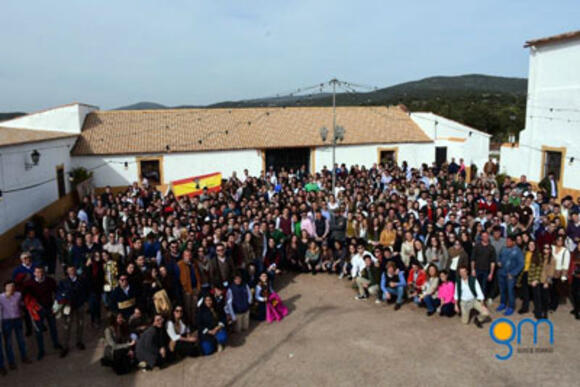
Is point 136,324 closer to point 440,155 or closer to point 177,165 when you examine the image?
point 177,165

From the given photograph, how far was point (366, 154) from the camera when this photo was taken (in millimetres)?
23938

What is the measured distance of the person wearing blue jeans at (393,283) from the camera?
28.7 feet

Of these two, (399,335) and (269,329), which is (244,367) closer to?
→ (269,329)

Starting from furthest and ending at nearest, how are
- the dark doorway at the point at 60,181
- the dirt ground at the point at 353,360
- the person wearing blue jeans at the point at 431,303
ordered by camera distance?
the dark doorway at the point at 60,181 → the person wearing blue jeans at the point at 431,303 → the dirt ground at the point at 353,360

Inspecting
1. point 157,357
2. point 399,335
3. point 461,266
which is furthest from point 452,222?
point 157,357

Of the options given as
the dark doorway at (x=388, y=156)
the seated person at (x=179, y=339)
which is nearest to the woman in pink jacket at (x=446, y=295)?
the seated person at (x=179, y=339)

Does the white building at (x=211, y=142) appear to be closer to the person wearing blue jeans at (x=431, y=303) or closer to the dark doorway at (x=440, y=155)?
the dark doorway at (x=440, y=155)

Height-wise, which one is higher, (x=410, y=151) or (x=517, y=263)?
(x=410, y=151)

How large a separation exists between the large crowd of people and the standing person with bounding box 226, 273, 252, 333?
0.02 metres

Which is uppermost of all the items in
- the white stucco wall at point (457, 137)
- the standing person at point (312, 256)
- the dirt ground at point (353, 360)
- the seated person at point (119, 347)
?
the white stucco wall at point (457, 137)

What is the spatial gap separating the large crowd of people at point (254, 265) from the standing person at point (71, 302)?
0.02 meters

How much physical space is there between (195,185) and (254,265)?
768 centimetres

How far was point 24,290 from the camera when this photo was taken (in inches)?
272

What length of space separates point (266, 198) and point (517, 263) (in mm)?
8005
